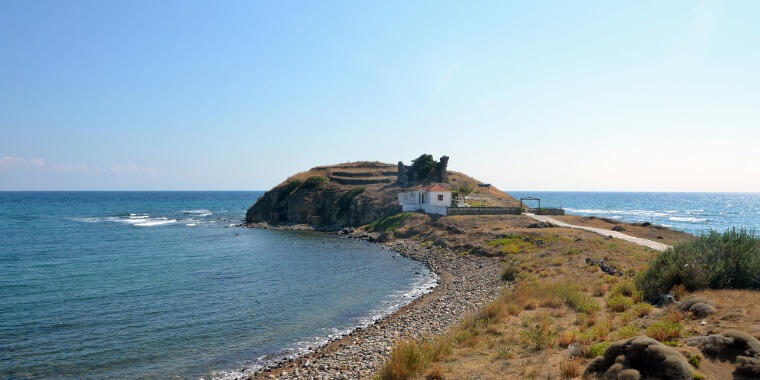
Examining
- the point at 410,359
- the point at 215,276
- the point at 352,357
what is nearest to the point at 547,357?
the point at 410,359

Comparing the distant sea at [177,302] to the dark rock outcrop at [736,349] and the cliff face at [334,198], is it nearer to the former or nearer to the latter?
the dark rock outcrop at [736,349]

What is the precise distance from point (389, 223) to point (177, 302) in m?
44.7

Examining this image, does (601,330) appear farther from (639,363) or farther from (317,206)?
(317,206)

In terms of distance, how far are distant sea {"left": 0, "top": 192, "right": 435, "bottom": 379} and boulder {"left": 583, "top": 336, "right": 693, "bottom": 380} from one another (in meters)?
12.9

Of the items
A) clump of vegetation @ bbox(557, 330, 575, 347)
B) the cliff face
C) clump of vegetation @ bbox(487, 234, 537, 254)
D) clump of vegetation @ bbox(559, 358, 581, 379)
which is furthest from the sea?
the cliff face

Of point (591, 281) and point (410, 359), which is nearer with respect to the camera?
point (410, 359)

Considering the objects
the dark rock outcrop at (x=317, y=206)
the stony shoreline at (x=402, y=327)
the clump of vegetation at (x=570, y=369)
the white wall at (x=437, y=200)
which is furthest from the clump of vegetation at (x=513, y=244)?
the dark rock outcrop at (x=317, y=206)

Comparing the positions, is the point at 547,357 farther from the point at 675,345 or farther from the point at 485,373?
the point at 675,345

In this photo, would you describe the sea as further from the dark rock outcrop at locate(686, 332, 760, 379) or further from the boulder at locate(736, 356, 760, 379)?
the boulder at locate(736, 356, 760, 379)

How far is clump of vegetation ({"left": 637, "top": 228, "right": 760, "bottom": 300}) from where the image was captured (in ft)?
57.7

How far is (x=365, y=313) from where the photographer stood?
84.3 feet

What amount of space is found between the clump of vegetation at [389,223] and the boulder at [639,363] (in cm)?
5473

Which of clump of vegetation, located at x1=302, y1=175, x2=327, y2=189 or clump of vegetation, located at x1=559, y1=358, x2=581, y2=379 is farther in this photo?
clump of vegetation, located at x1=302, y1=175, x2=327, y2=189

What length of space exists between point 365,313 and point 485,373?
44.6ft
